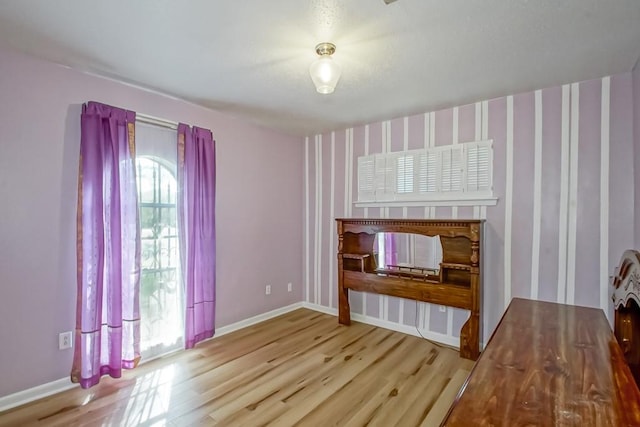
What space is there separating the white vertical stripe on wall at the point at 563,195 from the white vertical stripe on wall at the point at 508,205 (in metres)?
0.38

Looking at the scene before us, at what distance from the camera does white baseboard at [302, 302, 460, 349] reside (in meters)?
3.26

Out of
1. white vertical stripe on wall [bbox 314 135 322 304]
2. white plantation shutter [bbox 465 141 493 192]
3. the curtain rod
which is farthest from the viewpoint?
white vertical stripe on wall [bbox 314 135 322 304]

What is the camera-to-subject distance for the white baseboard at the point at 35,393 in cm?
213

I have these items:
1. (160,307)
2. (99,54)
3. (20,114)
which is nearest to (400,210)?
(160,307)

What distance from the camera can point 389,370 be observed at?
8.87ft

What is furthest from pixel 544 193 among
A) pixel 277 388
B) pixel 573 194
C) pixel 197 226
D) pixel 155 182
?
pixel 155 182

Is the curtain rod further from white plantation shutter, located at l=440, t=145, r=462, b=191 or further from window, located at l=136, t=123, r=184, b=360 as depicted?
white plantation shutter, located at l=440, t=145, r=462, b=191

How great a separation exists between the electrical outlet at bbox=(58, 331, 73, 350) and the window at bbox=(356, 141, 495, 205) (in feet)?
10.1

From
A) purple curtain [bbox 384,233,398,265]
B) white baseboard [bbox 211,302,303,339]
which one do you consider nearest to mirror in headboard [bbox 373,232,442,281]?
purple curtain [bbox 384,233,398,265]

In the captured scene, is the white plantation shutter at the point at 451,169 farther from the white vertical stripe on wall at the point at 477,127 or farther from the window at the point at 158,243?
the window at the point at 158,243

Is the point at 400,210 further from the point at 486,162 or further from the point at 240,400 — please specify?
the point at 240,400

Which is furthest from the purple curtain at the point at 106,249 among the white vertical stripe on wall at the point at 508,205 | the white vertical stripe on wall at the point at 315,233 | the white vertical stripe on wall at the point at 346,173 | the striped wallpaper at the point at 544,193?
the white vertical stripe on wall at the point at 508,205

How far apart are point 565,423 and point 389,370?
1.93 meters

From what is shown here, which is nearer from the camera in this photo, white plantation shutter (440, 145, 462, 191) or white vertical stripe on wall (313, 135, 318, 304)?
white plantation shutter (440, 145, 462, 191)
